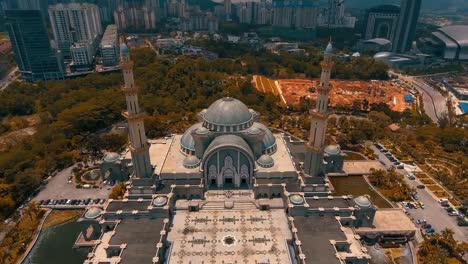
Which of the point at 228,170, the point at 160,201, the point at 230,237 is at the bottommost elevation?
the point at 230,237

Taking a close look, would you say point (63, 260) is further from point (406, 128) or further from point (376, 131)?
point (406, 128)

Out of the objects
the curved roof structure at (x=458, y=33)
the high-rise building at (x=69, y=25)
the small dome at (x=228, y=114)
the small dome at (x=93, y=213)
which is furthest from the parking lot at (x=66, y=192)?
the curved roof structure at (x=458, y=33)

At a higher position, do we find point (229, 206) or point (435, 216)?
point (229, 206)

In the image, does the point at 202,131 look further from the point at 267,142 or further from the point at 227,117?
the point at 267,142

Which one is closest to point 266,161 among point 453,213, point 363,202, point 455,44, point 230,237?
point 230,237

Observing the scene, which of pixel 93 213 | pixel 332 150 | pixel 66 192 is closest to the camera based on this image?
pixel 93 213
